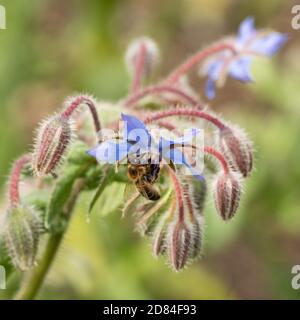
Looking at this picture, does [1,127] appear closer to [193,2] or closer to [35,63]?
[35,63]

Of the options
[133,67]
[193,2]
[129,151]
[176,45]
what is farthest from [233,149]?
[176,45]

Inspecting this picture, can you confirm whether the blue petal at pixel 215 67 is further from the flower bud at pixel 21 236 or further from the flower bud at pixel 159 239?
Answer: the flower bud at pixel 21 236

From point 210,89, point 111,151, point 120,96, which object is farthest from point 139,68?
point 120,96

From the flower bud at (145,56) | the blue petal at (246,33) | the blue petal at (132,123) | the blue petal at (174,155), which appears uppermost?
the blue petal at (246,33)

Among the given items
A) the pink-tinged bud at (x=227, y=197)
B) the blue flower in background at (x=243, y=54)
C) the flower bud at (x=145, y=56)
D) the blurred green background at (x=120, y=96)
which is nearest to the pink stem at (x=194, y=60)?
the blue flower in background at (x=243, y=54)

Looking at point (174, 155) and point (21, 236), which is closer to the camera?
point (174, 155)

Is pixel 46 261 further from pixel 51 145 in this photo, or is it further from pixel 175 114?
pixel 175 114
